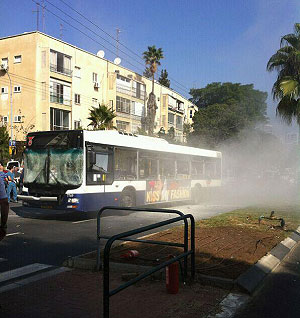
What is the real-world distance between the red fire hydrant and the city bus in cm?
660

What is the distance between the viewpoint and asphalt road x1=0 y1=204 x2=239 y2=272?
21.6ft

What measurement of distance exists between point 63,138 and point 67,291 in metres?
7.11

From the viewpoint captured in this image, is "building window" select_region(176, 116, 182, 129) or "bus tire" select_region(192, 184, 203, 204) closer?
"bus tire" select_region(192, 184, 203, 204)

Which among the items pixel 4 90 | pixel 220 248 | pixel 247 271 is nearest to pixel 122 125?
pixel 4 90

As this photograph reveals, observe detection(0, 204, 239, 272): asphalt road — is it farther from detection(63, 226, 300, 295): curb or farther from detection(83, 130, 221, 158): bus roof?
detection(83, 130, 221, 158): bus roof

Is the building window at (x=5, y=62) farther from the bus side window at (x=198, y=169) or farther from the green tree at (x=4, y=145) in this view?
the bus side window at (x=198, y=169)

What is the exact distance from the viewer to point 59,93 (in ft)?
112

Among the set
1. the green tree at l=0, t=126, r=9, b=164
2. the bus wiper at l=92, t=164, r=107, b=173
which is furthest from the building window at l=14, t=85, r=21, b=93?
the bus wiper at l=92, t=164, r=107, b=173

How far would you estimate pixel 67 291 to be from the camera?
4.73 meters

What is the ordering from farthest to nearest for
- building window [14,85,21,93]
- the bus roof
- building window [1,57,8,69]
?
building window [1,57,8,69] → building window [14,85,21,93] → the bus roof

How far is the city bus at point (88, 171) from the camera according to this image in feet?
36.0

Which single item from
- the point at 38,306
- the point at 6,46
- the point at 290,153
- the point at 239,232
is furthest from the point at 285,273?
the point at 290,153

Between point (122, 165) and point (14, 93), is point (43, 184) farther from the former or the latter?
point (14, 93)

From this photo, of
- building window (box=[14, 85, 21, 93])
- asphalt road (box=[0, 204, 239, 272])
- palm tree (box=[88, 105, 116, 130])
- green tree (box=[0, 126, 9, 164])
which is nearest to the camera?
asphalt road (box=[0, 204, 239, 272])
